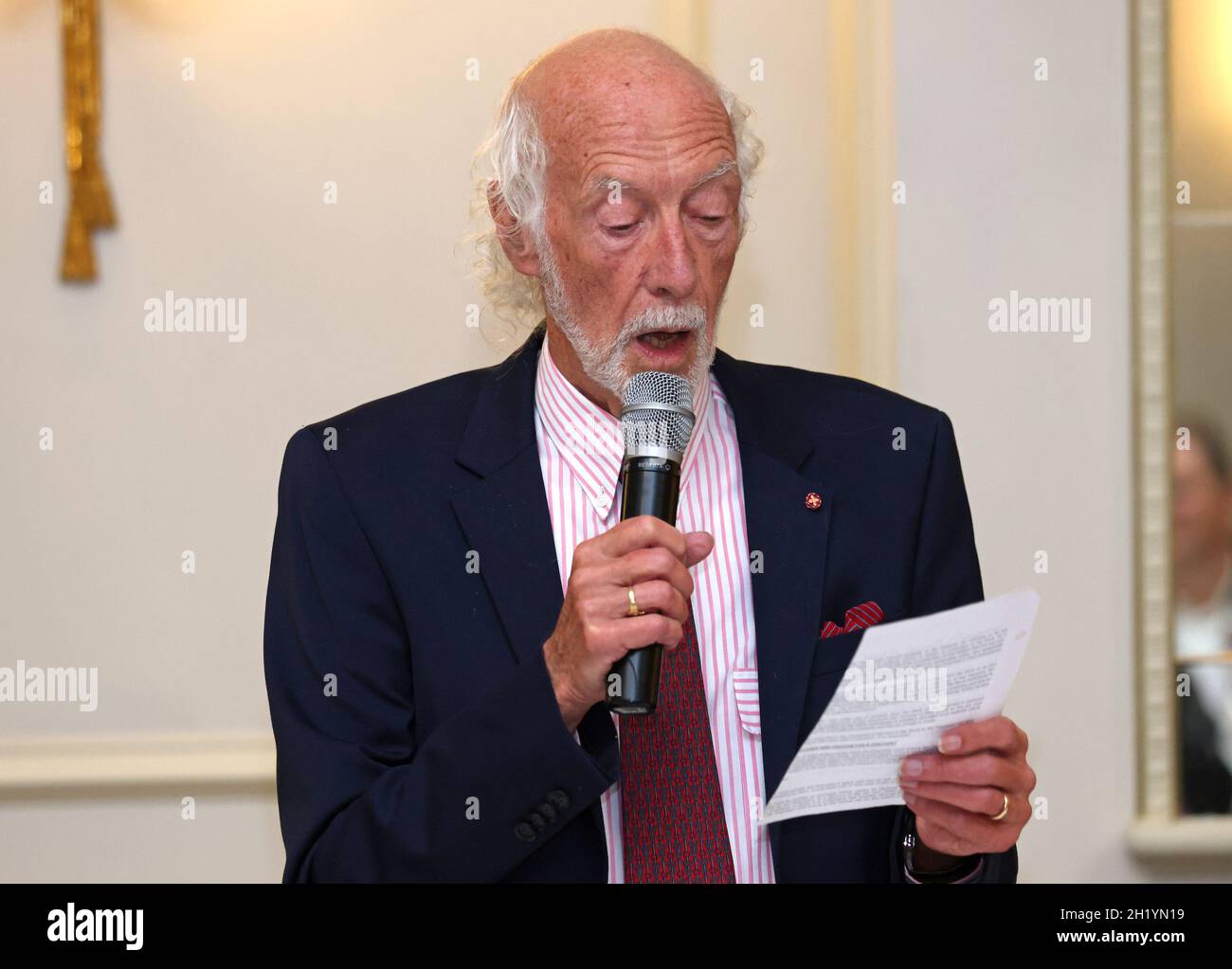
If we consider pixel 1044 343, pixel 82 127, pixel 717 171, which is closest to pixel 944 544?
pixel 717 171

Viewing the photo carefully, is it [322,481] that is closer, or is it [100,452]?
[322,481]

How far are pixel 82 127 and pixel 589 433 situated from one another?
1518 millimetres

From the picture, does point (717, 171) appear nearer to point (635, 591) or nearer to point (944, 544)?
point (944, 544)

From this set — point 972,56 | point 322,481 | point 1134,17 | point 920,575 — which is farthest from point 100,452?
point 1134,17

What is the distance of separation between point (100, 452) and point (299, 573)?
1225 mm

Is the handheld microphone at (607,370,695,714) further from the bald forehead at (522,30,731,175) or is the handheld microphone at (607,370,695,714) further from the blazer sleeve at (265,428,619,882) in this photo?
the bald forehead at (522,30,731,175)

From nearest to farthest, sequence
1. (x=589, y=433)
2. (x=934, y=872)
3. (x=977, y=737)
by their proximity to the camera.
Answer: (x=977, y=737)
(x=934, y=872)
(x=589, y=433)

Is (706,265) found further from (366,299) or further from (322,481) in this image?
(366,299)

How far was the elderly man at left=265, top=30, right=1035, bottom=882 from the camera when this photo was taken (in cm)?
178

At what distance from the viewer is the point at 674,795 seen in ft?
6.17

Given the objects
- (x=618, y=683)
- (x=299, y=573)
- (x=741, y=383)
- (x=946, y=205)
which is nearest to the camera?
(x=618, y=683)

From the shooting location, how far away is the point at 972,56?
2971 millimetres

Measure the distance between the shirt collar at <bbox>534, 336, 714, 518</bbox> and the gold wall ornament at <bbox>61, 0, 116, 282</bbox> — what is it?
1296 mm

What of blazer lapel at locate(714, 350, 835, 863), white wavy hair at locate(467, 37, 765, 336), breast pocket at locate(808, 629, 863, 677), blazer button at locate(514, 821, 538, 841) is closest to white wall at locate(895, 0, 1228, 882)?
white wavy hair at locate(467, 37, 765, 336)
